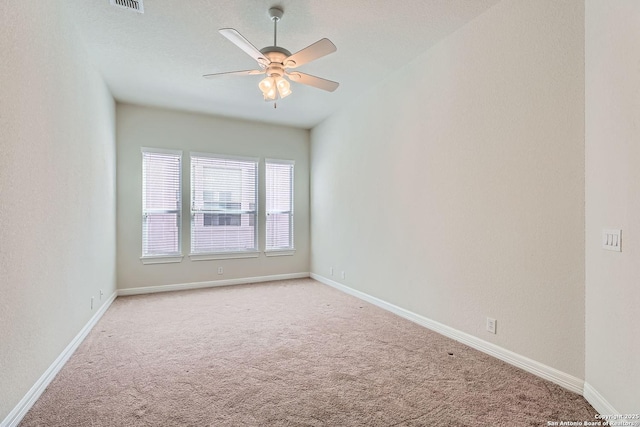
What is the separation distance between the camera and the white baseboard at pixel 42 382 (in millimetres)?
1776

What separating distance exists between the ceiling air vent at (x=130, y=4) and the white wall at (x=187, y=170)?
8.52ft

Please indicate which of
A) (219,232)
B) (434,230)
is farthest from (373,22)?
(219,232)

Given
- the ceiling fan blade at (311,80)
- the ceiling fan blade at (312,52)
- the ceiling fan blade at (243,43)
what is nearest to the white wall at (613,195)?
the ceiling fan blade at (312,52)

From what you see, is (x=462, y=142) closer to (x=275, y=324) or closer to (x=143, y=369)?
(x=275, y=324)

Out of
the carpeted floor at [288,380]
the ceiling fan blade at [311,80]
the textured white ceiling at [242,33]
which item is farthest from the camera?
the ceiling fan blade at [311,80]

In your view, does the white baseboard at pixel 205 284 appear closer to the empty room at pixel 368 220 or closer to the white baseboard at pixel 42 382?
the empty room at pixel 368 220

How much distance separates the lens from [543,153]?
90.9 inches

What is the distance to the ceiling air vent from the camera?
250 centimetres

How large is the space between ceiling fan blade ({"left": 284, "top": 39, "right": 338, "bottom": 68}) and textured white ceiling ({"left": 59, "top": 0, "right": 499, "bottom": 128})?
0.44m

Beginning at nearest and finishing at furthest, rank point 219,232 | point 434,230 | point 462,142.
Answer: point 462,142 < point 434,230 < point 219,232

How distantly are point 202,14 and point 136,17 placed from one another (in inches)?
23.3

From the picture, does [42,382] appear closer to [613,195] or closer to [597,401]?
[597,401]

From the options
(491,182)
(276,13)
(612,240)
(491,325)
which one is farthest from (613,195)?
(276,13)

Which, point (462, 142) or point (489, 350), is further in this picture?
point (462, 142)
